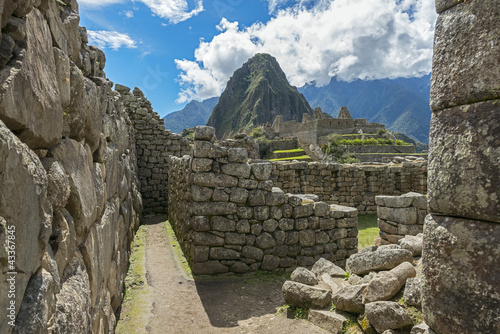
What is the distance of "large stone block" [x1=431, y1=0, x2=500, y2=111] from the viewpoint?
6.84ft

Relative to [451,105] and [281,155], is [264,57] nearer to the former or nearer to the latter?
[281,155]

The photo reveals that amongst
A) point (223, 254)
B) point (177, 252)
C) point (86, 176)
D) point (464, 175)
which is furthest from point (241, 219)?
point (464, 175)

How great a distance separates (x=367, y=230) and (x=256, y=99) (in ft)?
476

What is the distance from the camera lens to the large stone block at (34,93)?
56.3 inches

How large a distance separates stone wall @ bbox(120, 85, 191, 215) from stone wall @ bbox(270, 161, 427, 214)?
4.81 meters

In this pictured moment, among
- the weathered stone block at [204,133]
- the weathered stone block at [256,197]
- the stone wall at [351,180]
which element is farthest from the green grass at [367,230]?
the weathered stone block at [204,133]

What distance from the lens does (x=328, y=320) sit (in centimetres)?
430

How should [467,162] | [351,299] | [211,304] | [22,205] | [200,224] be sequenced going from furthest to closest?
[200,224] < [211,304] < [351,299] < [467,162] < [22,205]

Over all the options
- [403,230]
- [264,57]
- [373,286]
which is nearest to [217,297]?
[373,286]

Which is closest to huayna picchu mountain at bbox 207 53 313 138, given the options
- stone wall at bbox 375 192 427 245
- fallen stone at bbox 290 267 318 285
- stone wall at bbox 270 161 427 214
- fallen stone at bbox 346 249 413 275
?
stone wall at bbox 270 161 427 214

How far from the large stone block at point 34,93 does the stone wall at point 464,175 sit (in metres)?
2.65

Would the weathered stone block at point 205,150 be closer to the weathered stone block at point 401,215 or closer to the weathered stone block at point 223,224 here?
the weathered stone block at point 223,224

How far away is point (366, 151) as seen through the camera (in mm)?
35938

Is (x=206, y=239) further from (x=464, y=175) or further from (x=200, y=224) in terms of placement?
(x=464, y=175)
